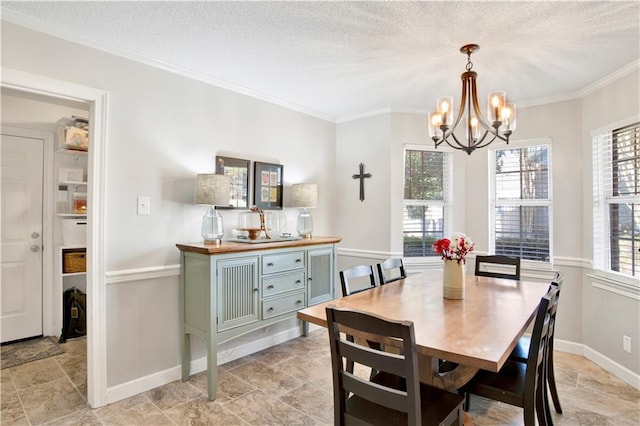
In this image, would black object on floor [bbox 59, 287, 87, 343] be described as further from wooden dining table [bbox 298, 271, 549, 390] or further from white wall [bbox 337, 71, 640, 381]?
wooden dining table [bbox 298, 271, 549, 390]

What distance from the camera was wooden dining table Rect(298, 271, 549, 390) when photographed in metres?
1.39

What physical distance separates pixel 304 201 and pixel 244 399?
1.85 metres

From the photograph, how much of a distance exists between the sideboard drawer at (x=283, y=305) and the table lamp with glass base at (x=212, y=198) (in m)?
0.68

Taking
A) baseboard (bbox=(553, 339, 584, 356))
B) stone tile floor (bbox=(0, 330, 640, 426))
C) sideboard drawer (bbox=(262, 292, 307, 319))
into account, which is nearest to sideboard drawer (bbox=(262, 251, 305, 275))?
sideboard drawer (bbox=(262, 292, 307, 319))

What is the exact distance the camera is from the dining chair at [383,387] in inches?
50.6

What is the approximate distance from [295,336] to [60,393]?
2.02 meters

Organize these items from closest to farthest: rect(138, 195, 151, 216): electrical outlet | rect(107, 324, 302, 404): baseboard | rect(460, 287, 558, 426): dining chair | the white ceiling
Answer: rect(460, 287, 558, 426): dining chair
the white ceiling
rect(107, 324, 302, 404): baseboard
rect(138, 195, 151, 216): electrical outlet

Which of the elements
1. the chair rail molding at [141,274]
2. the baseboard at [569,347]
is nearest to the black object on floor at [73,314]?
the chair rail molding at [141,274]

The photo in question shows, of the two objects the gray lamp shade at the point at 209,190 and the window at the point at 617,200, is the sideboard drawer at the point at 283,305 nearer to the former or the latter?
the gray lamp shade at the point at 209,190

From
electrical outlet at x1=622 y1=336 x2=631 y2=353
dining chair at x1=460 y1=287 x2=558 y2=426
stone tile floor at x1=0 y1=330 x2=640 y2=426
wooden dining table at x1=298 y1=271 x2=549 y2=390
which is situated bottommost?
stone tile floor at x1=0 y1=330 x2=640 y2=426

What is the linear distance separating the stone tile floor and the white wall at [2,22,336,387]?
28 centimetres

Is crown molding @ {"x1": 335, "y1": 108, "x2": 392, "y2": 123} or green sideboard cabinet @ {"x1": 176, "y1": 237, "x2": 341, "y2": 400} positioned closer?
green sideboard cabinet @ {"x1": 176, "y1": 237, "x2": 341, "y2": 400}

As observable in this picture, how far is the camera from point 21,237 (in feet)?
11.9

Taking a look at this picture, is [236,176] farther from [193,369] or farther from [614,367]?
[614,367]
